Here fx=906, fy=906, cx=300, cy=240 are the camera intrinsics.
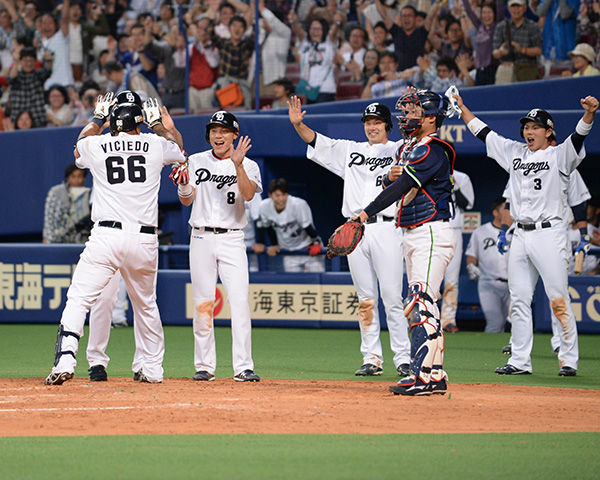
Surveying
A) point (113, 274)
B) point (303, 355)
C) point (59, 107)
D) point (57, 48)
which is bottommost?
point (303, 355)

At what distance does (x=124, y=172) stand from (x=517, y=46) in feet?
24.3

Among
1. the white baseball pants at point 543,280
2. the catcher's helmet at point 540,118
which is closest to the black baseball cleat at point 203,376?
the white baseball pants at point 543,280

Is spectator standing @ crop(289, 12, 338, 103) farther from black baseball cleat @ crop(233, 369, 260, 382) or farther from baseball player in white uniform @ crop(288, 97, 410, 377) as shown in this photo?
black baseball cleat @ crop(233, 369, 260, 382)

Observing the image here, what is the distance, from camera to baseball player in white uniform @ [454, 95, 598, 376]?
305 inches

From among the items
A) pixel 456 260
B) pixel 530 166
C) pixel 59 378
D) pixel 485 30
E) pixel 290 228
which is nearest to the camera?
pixel 59 378

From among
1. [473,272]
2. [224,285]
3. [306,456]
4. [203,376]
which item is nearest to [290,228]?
[473,272]

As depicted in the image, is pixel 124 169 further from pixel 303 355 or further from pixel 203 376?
pixel 303 355

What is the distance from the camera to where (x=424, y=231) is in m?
6.37

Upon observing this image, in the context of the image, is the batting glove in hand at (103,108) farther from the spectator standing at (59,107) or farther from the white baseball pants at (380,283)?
the spectator standing at (59,107)

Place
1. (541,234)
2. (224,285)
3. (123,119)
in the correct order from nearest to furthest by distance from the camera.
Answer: (123,119) → (224,285) → (541,234)

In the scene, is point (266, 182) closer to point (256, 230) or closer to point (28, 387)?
point (256, 230)

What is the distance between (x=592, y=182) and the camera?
13875 millimetres

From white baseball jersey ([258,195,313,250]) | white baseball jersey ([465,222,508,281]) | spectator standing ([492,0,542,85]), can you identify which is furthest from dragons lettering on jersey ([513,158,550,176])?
spectator standing ([492,0,542,85])

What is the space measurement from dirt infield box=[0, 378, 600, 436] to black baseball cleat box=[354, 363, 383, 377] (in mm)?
746
